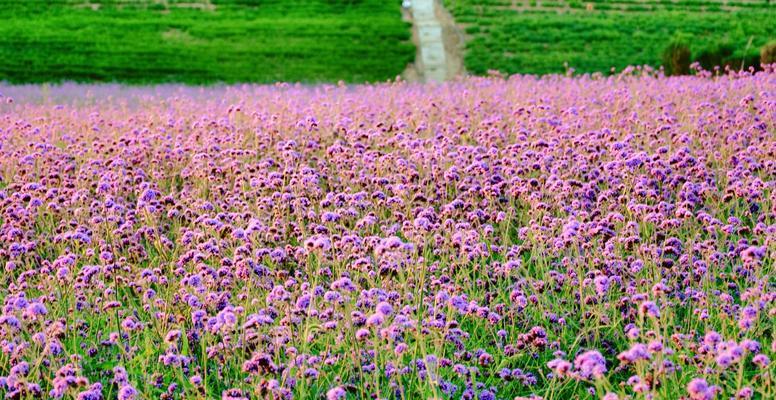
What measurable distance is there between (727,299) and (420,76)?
2190cm

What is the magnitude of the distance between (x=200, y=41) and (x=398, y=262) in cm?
2440

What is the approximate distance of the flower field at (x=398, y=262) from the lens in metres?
2.89

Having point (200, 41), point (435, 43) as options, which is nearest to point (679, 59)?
point (435, 43)

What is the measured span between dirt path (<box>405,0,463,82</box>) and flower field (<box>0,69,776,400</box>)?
18.0m

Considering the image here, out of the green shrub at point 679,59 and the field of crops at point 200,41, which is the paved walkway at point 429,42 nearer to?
the field of crops at point 200,41

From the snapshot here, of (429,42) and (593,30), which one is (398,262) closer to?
(429,42)

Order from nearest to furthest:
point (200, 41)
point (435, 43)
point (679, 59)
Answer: point (679, 59), point (200, 41), point (435, 43)

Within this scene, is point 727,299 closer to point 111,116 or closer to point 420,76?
point 111,116

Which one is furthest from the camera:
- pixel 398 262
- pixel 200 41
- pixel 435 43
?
pixel 435 43

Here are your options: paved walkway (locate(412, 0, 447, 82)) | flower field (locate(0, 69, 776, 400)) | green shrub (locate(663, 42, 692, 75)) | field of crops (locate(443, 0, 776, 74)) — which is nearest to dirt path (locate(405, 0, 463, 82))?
paved walkway (locate(412, 0, 447, 82))

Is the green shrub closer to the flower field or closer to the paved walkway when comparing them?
the paved walkway

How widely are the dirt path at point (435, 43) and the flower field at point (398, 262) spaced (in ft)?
59.2

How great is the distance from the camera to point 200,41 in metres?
25.9

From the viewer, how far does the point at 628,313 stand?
343cm
